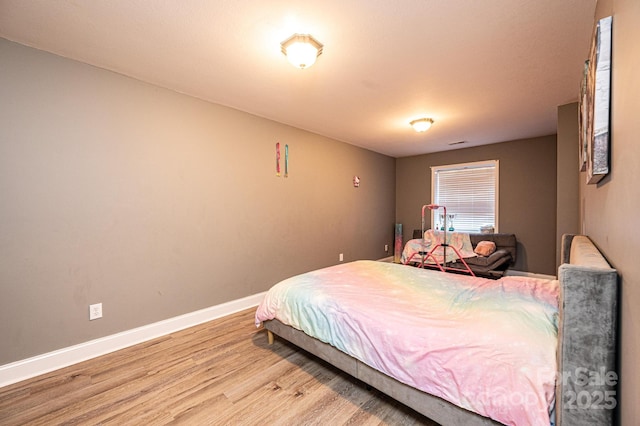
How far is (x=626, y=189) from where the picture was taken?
0.94 m

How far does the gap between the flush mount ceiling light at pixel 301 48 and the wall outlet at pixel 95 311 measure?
270 centimetres

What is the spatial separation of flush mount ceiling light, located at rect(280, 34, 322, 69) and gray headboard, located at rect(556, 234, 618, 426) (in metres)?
1.99

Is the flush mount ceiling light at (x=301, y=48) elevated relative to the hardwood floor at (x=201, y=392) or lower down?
elevated

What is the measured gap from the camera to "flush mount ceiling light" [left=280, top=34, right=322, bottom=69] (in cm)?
195

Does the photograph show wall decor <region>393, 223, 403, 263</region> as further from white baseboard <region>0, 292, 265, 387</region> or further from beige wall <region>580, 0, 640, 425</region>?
beige wall <region>580, 0, 640, 425</region>

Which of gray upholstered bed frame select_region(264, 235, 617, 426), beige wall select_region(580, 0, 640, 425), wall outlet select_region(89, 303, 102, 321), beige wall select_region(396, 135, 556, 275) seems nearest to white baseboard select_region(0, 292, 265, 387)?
wall outlet select_region(89, 303, 102, 321)

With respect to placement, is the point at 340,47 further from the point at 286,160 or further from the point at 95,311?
the point at 95,311

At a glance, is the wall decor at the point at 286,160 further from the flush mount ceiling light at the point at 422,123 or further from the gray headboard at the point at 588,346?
the gray headboard at the point at 588,346

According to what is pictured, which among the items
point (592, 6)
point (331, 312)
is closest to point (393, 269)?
point (331, 312)

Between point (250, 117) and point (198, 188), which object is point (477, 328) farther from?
point (250, 117)

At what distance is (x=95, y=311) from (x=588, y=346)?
333 cm

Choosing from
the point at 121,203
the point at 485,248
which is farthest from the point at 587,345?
the point at 485,248

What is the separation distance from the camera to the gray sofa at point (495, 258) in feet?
14.4

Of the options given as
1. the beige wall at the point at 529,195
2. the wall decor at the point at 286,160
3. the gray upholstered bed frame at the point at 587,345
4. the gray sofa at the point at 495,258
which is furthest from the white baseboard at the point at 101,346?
the beige wall at the point at 529,195
